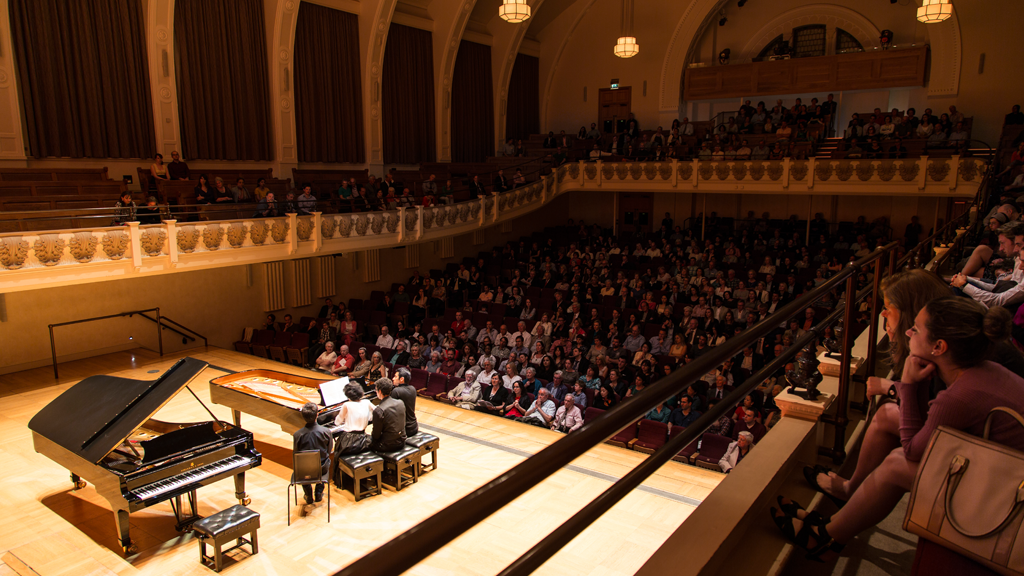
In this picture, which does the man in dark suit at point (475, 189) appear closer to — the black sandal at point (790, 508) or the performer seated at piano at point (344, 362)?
the performer seated at piano at point (344, 362)

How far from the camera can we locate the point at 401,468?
22.5ft

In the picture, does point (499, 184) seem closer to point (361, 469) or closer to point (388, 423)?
point (388, 423)

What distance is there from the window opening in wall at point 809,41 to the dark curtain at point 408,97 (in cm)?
1094

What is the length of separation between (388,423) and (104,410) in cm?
264

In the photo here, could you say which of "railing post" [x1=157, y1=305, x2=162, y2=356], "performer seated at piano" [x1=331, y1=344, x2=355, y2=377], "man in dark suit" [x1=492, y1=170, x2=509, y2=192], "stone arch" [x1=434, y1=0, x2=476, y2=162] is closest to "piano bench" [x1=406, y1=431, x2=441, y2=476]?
"performer seated at piano" [x1=331, y1=344, x2=355, y2=377]

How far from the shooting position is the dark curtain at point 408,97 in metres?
17.8

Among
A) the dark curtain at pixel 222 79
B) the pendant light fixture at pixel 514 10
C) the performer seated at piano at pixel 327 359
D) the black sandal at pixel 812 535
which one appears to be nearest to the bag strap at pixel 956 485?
the black sandal at pixel 812 535

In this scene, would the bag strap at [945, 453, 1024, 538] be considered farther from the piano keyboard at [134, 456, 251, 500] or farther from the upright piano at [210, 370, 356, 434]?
the upright piano at [210, 370, 356, 434]

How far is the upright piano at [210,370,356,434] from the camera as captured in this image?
285 inches

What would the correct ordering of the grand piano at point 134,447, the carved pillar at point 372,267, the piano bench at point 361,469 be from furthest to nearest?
the carved pillar at point 372,267
the piano bench at point 361,469
the grand piano at point 134,447

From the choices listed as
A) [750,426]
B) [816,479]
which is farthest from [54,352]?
[816,479]

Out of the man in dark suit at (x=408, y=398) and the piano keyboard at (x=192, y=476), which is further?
the man in dark suit at (x=408, y=398)

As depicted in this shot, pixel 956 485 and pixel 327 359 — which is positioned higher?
pixel 956 485

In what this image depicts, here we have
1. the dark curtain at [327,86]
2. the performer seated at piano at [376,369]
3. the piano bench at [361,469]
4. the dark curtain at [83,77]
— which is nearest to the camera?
the piano bench at [361,469]
